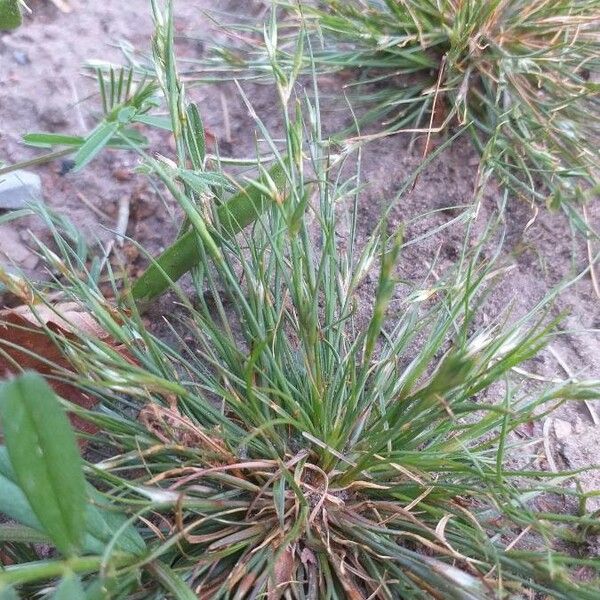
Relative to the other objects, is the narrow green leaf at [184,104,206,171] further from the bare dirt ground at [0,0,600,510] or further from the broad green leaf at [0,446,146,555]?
the broad green leaf at [0,446,146,555]

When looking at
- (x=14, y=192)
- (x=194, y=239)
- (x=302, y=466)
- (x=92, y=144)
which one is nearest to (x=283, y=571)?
(x=302, y=466)

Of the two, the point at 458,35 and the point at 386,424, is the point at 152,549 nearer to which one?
the point at 386,424

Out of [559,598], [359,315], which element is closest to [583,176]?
[359,315]

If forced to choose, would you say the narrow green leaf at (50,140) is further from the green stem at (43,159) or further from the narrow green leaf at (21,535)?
the narrow green leaf at (21,535)

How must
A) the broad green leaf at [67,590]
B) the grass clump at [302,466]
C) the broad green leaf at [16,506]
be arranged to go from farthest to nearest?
the grass clump at [302,466], the broad green leaf at [16,506], the broad green leaf at [67,590]

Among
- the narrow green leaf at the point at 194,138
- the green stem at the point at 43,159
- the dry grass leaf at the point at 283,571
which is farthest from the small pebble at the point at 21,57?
the dry grass leaf at the point at 283,571

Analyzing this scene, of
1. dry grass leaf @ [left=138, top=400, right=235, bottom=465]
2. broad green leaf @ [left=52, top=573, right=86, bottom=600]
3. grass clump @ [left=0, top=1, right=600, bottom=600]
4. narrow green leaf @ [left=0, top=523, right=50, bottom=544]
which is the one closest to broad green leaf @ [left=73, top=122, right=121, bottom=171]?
grass clump @ [left=0, top=1, right=600, bottom=600]
